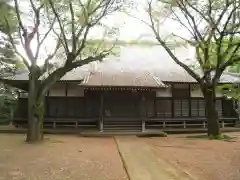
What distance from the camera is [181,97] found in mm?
25266

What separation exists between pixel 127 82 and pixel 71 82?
429 centimetres

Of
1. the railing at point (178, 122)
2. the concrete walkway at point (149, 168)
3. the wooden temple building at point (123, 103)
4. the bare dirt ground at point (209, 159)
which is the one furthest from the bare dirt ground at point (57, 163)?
the railing at point (178, 122)

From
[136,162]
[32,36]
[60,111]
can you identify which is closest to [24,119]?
[60,111]

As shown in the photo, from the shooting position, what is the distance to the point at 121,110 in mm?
24406

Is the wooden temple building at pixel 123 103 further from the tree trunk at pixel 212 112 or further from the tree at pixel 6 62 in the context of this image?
the tree trunk at pixel 212 112

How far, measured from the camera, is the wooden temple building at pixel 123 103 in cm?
2362

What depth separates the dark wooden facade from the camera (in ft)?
78.5

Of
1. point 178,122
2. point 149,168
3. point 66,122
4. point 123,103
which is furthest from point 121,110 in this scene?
point 149,168

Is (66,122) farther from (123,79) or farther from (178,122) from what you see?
(178,122)

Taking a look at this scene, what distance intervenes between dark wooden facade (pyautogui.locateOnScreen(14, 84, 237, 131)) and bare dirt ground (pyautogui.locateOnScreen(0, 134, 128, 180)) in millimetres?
8962

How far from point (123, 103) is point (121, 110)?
1.78 feet

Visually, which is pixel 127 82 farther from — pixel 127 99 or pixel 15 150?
pixel 15 150

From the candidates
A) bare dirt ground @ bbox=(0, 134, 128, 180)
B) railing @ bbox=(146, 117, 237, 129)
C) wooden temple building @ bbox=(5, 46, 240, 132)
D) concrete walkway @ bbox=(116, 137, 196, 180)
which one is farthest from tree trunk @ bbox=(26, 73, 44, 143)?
railing @ bbox=(146, 117, 237, 129)

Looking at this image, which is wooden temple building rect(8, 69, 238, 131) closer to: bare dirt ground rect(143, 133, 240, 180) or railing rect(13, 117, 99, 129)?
railing rect(13, 117, 99, 129)
